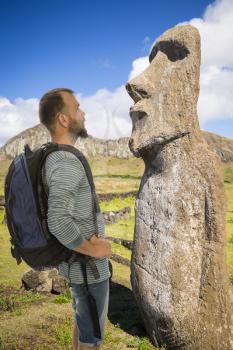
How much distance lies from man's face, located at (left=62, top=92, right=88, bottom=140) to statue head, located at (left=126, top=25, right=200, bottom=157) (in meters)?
3.60

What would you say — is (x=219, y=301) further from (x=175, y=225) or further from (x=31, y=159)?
(x=31, y=159)

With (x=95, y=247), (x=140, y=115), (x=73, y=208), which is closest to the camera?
(x=73, y=208)

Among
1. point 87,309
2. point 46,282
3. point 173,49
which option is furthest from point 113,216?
point 87,309

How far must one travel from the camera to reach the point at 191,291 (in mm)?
7633

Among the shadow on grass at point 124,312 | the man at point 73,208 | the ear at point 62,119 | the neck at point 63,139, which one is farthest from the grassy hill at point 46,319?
the ear at point 62,119

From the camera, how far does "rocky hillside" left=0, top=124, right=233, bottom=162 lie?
138 metres

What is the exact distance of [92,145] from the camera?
500ft

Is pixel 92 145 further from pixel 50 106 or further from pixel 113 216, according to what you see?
pixel 50 106

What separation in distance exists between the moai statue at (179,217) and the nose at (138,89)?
0.8 inches

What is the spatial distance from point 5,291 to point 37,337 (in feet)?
12.9

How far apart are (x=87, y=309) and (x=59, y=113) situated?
2.01 meters

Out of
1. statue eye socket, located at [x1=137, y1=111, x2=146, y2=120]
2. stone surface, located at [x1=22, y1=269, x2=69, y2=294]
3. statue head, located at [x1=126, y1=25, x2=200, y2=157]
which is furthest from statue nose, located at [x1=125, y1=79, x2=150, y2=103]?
stone surface, located at [x1=22, y1=269, x2=69, y2=294]

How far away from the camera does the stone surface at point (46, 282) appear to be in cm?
1130

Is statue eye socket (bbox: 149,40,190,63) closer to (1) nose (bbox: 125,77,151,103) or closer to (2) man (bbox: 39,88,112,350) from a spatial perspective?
(1) nose (bbox: 125,77,151,103)
